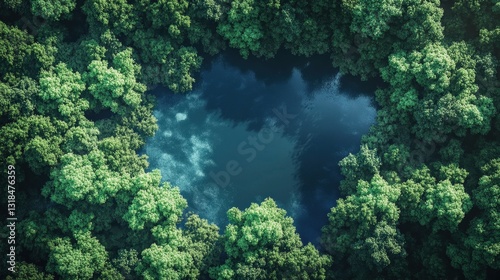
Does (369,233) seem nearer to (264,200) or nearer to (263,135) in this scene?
(264,200)

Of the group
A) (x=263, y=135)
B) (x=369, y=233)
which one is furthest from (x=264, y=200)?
(x=369, y=233)

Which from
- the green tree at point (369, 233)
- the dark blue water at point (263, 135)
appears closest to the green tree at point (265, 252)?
the green tree at point (369, 233)

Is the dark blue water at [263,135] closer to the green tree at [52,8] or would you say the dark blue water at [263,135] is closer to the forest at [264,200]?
the forest at [264,200]

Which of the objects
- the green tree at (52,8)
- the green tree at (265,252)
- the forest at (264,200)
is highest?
the green tree at (52,8)

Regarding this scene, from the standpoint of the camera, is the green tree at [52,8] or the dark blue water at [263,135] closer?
the green tree at [52,8]

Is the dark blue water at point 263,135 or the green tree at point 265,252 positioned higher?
the dark blue water at point 263,135

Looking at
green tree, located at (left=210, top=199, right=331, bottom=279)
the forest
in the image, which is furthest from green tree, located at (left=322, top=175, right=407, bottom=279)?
green tree, located at (left=210, top=199, right=331, bottom=279)

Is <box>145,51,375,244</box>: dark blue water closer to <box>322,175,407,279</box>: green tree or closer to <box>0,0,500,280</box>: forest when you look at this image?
<box>0,0,500,280</box>: forest
